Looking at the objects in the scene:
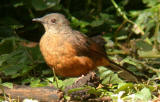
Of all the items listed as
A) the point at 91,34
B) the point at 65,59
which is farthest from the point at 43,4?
the point at 65,59

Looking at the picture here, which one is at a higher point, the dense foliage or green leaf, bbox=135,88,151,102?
the dense foliage

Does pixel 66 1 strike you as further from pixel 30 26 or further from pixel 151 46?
pixel 151 46

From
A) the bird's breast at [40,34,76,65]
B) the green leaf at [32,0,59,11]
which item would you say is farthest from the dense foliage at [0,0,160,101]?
the bird's breast at [40,34,76,65]

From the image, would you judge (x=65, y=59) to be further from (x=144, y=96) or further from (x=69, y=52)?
(x=144, y=96)

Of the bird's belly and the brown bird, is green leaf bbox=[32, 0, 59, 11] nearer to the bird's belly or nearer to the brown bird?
the brown bird

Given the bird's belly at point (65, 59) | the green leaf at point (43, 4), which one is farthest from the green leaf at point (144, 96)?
the green leaf at point (43, 4)

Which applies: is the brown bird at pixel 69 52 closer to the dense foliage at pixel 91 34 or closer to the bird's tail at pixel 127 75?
the bird's tail at pixel 127 75
